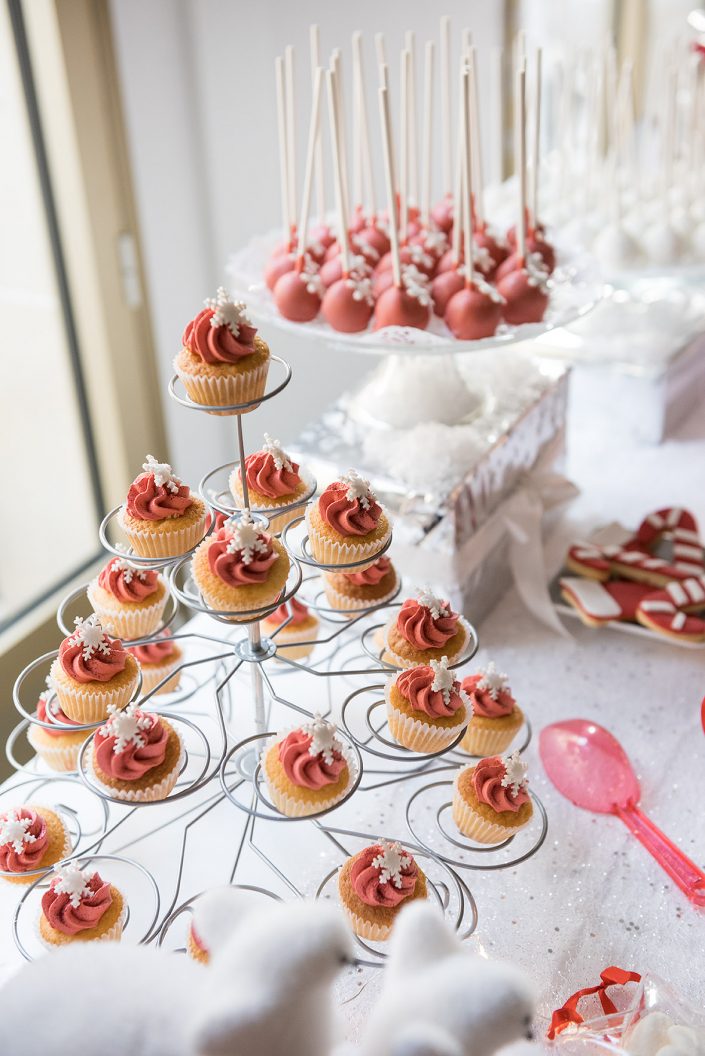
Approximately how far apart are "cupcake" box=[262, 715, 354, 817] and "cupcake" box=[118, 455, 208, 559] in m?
0.20

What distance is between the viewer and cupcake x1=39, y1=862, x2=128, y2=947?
0.86 m

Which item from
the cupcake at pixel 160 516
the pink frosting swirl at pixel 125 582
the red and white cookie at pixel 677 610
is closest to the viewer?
the cupcake at pixel 160 516

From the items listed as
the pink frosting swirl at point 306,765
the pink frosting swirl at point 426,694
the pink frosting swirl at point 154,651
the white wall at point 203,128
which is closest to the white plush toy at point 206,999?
the pink frosting swirl at point 306,765

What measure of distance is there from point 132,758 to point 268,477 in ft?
0.96

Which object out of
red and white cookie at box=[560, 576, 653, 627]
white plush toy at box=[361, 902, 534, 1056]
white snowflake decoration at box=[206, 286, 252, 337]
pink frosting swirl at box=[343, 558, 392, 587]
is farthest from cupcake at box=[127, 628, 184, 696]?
white plush toy at box=[361, 902, 534, 1056]

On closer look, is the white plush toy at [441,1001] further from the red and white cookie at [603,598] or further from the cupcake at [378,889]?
the red and white cookie at [603,598]

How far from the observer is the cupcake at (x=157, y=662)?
45.5 inches

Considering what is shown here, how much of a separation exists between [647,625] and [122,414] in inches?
39.8

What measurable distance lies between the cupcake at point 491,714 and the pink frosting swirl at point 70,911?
1.30 ft

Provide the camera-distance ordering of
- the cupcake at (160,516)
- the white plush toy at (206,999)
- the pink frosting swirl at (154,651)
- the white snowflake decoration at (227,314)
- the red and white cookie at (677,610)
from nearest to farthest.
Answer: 1. the white plush toy at (206,999)
2. the white snowflake decoration at (227,314)
3. the cupcake at (160,516)
4. the pink frosting swirl at (154,651)
5. the red and white cookie at (677,610)

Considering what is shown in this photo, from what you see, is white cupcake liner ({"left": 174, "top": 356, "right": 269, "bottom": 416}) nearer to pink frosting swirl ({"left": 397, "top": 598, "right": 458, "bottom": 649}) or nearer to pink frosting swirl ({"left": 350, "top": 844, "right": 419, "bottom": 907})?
pink frosting swirl ({"left": 397, "top": 598, "right": 458, "bottom": 649})

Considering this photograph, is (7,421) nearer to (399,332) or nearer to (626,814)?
(399,332)

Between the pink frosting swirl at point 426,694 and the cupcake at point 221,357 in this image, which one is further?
the pink frosting swirl at point 426,694

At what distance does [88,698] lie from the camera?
95 centimetres
